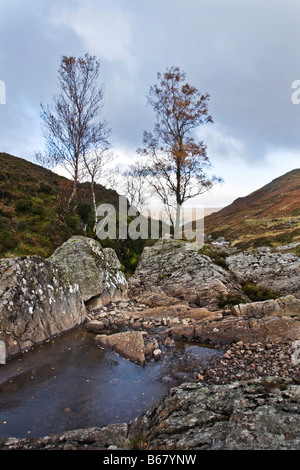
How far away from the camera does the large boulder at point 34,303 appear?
813 centimetres

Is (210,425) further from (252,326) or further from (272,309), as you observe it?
(272,309)

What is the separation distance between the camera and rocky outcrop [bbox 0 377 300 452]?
382 centimetres

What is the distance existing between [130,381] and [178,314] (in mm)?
4910

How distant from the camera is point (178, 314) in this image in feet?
38.1

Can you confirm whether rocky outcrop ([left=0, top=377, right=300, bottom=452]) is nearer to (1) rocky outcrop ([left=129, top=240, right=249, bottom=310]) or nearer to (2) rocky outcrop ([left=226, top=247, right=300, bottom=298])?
(1) rocky outcrop ([left=129, top=240, right=249, bottom=310])

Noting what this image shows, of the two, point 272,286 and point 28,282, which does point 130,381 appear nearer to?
point 28,282

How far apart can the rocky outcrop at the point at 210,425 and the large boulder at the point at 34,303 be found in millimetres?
3899

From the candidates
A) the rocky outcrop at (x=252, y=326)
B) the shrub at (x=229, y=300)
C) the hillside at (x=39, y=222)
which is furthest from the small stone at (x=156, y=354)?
the hillside at (x=39, y=222)

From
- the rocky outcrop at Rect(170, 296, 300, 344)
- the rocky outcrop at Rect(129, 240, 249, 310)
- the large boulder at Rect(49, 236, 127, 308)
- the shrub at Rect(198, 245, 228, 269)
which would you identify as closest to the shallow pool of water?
the rocky outcrop at Rect(170, 296, 300, 344)

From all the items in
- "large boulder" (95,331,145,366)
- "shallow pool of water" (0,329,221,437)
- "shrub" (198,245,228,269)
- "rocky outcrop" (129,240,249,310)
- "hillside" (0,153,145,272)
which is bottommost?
"shallow pool of water" (0,329,221,437)

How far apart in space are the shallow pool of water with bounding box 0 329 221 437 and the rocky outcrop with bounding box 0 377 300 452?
57 cm

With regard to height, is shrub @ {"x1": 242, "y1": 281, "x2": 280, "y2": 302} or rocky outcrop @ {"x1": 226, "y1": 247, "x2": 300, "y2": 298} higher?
rocky outcrop @ {"x1": 226, "y1": 247, "x2": 300, "y2": 298}

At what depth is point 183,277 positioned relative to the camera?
1512 cm

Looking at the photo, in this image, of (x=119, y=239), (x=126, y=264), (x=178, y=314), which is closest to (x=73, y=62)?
(x=119, y=239)
